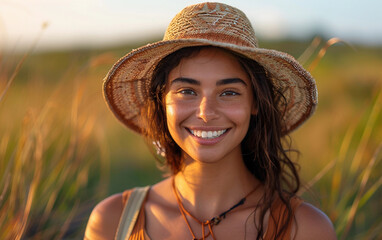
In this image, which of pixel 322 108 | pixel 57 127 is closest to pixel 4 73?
pixel 57 127

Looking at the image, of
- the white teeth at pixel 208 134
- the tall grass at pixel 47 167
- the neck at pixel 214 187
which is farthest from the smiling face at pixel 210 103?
the tall grass at pixel 47 167

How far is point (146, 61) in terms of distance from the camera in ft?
7.16

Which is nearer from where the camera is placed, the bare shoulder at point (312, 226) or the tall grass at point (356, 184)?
the bare shoulder at point (312, 226)

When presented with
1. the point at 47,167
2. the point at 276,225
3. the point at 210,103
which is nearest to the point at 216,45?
the point at 210,103

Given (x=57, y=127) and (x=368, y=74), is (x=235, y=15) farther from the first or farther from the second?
(x=368, y=74)

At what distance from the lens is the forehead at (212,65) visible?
6.52 ft

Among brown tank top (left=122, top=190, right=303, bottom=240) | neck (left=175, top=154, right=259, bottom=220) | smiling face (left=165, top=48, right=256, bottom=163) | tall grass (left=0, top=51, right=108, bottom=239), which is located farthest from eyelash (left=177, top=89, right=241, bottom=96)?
tall grass (left=0, top=51, right=108, bottom=239)

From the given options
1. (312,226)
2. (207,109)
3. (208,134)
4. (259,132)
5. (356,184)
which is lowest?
(356,184)

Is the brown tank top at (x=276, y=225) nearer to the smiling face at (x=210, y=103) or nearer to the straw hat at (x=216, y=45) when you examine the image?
the smiling face at (x=210, y=103)

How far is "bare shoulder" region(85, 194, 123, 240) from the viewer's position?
2.30 m

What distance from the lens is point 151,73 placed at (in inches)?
90.6

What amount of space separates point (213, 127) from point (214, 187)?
36 cm

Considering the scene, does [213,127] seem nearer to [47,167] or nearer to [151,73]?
[151,73]

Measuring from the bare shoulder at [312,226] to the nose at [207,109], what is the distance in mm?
570
